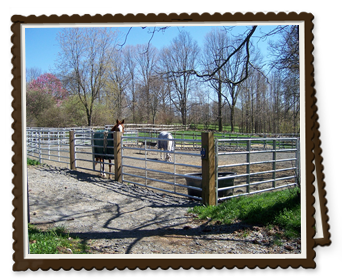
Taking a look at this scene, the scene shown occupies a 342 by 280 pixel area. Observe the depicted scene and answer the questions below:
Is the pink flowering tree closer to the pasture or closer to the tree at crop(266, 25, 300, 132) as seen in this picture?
the pasture

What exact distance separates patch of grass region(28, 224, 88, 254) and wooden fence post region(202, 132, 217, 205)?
2.44 metres

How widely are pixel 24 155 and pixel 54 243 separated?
1654mm

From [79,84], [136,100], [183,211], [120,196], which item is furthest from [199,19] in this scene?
[136,100]

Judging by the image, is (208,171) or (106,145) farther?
(106,145)

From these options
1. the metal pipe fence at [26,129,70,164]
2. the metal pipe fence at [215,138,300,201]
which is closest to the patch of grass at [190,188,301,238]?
the metal pipe fence at [215,138,300,201]

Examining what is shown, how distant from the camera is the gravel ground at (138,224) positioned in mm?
3229

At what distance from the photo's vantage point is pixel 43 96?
22844mm

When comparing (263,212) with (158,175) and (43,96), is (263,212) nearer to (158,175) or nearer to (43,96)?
(158,175)

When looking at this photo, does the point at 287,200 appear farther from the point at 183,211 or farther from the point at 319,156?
the point at 319,156

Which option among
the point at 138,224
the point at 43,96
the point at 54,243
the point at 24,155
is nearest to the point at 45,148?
the point at 138,224

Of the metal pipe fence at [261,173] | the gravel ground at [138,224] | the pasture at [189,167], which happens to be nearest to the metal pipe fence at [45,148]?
the pasture at [189,167]

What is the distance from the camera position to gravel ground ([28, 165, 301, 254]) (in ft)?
10.6

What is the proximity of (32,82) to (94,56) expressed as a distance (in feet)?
21.7

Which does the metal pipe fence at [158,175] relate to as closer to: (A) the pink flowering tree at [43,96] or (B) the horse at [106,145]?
(B) the horse at [106,145]
